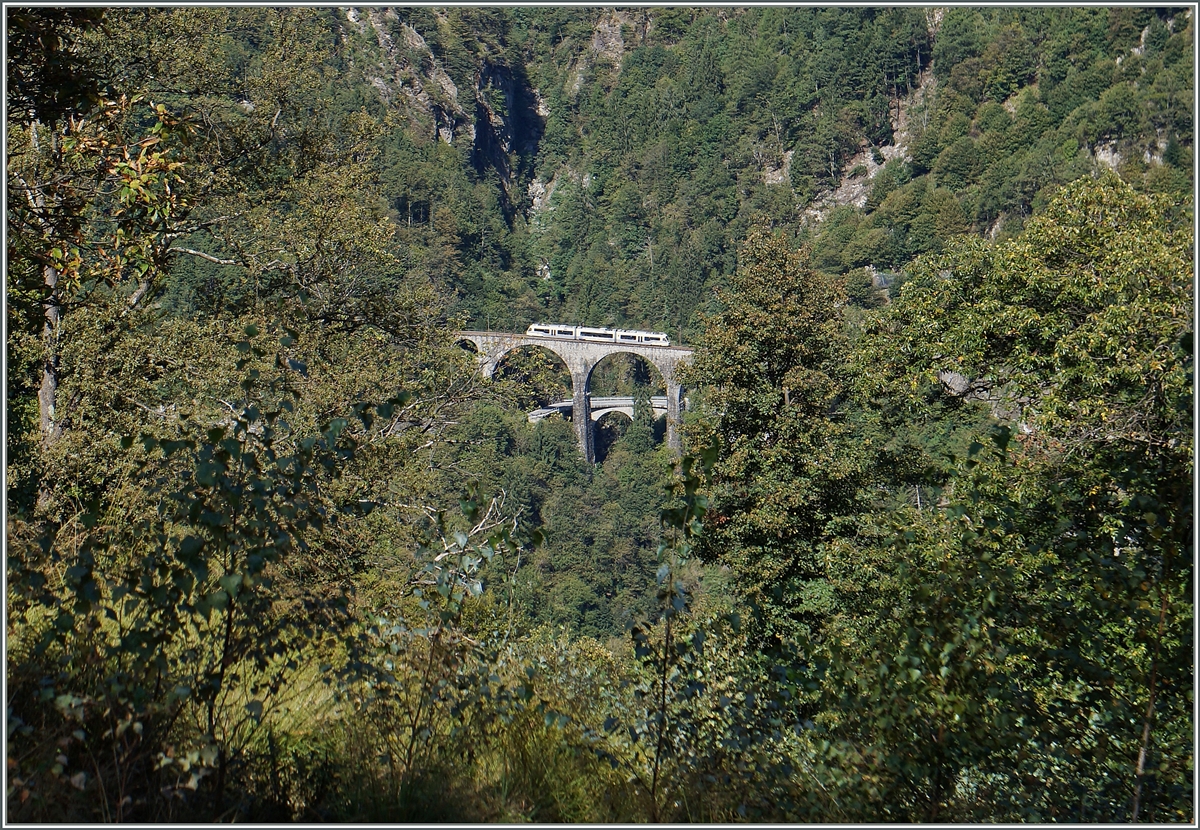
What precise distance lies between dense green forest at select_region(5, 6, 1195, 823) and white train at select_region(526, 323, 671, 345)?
103ft

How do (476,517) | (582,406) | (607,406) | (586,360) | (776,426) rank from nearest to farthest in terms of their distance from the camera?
1. (476,517)
2. (776,426)
3. (586,360)
4. (582,406)
5. (607,406)

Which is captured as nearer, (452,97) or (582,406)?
(582,406)

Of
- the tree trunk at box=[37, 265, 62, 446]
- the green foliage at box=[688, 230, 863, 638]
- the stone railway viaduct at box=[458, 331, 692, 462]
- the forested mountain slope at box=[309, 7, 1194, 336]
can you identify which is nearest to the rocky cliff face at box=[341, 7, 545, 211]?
the forested mountain slope at box=[309, 7, 1194, 336]

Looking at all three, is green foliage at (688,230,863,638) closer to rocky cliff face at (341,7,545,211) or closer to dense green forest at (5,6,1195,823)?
dense green forest at (5,6,1195,823)

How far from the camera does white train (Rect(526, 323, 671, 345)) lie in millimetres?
53531

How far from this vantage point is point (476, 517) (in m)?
2.84

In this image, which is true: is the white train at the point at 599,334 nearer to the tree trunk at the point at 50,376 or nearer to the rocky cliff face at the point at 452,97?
the rocky cliff face at the point at 452,97

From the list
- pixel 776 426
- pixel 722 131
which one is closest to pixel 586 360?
A: pixel 776 426

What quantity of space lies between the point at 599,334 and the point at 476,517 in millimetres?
53056

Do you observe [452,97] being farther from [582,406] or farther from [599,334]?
[582,406]

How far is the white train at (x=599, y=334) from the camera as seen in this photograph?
176ft

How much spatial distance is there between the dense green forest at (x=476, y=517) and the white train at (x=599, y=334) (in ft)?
103

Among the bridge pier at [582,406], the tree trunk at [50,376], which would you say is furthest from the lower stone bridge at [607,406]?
the tree trunk at [50,376]

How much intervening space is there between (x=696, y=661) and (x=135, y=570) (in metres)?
1.78
